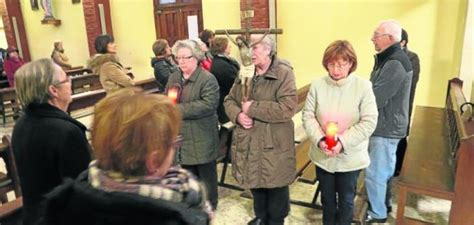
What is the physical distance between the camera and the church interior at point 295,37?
106 inches

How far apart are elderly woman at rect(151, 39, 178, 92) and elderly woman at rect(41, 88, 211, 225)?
2.33 m

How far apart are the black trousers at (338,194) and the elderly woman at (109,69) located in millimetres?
1865

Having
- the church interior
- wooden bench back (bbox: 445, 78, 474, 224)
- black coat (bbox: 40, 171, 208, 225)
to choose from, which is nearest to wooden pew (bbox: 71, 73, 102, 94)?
the church interior

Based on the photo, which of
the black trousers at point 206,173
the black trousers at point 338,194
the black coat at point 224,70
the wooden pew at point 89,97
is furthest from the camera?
the wooden pew at point 89,97

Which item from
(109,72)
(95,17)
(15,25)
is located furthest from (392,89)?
(15,25)

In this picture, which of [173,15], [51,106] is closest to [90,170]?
[51,106]

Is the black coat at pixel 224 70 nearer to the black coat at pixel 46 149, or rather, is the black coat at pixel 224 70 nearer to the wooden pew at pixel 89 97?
the black coat at pixel 46 149

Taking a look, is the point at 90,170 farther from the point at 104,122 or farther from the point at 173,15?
the point at 173,15

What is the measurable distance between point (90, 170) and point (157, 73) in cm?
243

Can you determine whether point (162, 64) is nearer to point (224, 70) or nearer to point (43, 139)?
point (224, 70)

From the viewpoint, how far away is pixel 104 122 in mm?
898

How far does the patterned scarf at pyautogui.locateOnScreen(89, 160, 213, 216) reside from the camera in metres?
0.88

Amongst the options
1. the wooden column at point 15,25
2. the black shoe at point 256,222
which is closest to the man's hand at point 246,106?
the black shoe at point 256,222

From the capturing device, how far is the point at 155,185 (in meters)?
0.90
